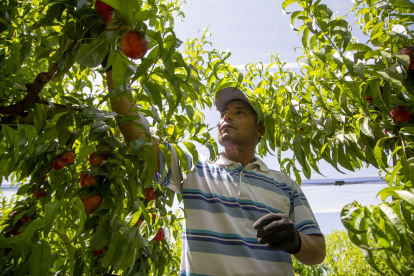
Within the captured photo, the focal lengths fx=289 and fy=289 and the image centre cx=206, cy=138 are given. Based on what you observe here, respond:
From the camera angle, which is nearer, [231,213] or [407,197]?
[407,197]

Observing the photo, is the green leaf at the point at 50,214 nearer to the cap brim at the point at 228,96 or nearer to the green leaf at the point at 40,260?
the green leaf at the point at 40,260

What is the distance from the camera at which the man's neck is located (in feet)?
5.24

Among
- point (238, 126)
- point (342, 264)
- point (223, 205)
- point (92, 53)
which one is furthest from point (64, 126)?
point (342, 264)

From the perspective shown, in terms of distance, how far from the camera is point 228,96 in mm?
1687

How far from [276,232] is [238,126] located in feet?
2.33

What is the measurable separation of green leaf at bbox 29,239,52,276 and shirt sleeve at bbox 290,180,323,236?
108 cm

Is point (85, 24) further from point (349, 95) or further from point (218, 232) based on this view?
point (218, 232)

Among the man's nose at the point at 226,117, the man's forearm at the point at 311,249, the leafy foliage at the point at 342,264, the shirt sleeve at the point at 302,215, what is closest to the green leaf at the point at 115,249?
the man's forearm at the point at 311,249

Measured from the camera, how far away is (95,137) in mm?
854

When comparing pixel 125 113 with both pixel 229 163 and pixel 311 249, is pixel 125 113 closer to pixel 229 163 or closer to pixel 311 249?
pixel 229 163

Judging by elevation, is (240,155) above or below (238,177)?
above

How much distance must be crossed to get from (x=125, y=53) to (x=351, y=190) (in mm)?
4235

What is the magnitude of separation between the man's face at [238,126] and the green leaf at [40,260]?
3.72ft

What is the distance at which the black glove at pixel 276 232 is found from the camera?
3.31 ft
